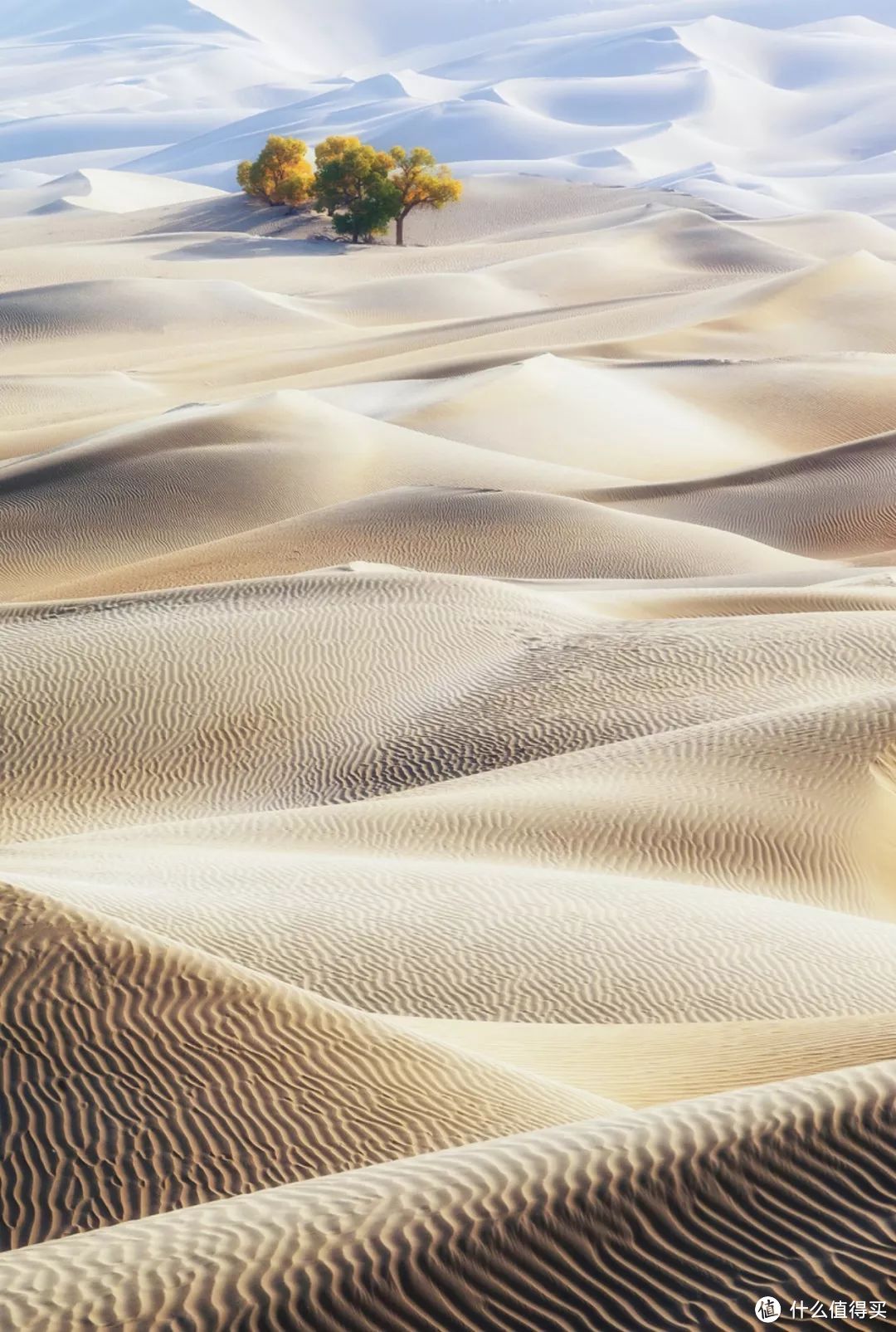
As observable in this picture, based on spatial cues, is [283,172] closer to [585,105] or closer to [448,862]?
[448,862]

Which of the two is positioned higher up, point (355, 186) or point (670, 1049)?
point (355, 186)

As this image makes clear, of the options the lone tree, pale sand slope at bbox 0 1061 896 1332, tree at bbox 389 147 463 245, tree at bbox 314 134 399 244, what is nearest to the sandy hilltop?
pale sand slope at bbox 0 1061 896 1332

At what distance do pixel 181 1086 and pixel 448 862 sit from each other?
3.61 metres

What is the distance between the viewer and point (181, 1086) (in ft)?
15.2

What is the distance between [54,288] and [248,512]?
1125 inches

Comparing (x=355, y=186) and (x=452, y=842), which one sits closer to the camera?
(x=452, y=842)

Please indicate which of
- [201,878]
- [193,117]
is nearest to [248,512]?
[201,878]

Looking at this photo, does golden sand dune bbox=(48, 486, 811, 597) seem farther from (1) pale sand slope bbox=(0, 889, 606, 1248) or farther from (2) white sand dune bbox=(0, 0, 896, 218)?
(2) white sand dune bbox=(0, 0, 896, 218)

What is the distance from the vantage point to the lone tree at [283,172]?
61.1m

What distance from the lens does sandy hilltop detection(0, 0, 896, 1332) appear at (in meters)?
3.01

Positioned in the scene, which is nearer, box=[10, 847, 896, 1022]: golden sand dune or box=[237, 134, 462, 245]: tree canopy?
box=[10, 847, 896, 1022]: golden sand dune

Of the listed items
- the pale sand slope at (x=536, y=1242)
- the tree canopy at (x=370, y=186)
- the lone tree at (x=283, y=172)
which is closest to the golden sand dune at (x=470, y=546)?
the pale sand slope at (x=536, y=1242)

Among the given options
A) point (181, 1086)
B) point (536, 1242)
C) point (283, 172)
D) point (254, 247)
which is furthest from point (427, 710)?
point (283, 172)

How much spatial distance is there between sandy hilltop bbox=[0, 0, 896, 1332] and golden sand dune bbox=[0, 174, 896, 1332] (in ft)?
0.06
